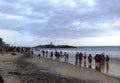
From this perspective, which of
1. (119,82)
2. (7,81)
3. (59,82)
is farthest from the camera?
(119,82)

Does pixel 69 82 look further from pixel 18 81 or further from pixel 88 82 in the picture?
pixel 18 81

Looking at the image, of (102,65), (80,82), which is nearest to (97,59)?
(102,65)

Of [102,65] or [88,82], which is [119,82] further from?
[102,65]

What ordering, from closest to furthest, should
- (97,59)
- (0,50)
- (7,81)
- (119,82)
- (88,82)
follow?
1. (7,81)
2. (88,82)
3. (119,82)
4. (97,59)
5. (0,50)

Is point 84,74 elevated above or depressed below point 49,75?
below

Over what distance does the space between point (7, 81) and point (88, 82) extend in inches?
243

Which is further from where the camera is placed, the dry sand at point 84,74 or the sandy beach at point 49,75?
the dry sand at point 84,74

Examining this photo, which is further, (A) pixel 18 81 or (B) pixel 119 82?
(B) pixel 119 82

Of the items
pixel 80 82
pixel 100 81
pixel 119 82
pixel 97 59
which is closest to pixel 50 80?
pixel 80 82

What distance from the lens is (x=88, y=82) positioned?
22.6 metres

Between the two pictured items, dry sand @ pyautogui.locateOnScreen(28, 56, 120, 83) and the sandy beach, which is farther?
dry sand @ pyautogui.locateOnScreen(28, 56, 120, 83)

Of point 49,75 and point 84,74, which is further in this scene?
point 84,74

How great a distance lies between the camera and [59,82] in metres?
21.0

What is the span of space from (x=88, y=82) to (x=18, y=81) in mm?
5358
